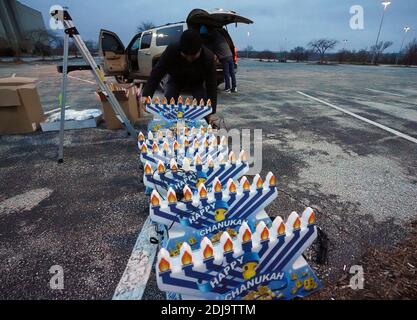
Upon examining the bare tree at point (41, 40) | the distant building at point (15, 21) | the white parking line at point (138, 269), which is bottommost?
the white parking line at point (138, 269)

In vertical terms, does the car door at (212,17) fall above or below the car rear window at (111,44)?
above

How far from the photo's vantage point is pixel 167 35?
7801 mm

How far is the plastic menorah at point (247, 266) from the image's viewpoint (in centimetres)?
129

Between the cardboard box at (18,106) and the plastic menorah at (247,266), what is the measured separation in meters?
4.80

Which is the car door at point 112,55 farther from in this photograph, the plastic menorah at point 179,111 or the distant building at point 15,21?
the distant building at point 15,21

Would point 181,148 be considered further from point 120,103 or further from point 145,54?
point 145,54

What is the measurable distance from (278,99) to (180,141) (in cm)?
615

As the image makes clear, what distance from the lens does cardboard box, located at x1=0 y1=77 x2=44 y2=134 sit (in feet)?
14.4

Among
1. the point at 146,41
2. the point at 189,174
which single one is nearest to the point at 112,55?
the point at 146,41

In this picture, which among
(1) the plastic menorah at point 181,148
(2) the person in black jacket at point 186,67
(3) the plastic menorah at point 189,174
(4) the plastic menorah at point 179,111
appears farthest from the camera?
(4) the plastic menorah at point 179,111

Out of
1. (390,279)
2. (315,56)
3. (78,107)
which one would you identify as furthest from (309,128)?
(315,56)

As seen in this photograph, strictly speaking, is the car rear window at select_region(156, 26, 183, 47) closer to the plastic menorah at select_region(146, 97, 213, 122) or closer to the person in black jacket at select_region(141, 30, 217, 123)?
the person in black jacket at select_region(141, 30, 217, 123)

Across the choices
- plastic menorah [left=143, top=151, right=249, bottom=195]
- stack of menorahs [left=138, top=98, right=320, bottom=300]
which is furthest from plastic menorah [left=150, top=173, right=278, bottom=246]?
plastic menorah [left=143, top=151, right=249, bottom=195]

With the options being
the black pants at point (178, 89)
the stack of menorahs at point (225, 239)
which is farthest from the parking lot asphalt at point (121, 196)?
the black pants at point (178, 89)
